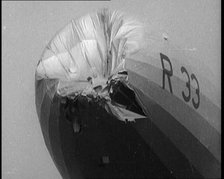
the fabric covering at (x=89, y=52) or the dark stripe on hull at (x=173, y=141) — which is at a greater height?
the fabric covering at (x=89, y=52)

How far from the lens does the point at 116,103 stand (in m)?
2.66

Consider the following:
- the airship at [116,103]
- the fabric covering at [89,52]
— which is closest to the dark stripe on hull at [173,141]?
the airship at [116,103]

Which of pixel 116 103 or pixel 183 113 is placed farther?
pixel 183 113

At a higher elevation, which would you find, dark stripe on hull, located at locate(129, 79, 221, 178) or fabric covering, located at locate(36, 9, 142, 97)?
fabric covering, located at locate(36, 9, 142, 97)

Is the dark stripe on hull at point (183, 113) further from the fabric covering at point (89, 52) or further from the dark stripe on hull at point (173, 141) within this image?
the fabric covering at point (89, 52)

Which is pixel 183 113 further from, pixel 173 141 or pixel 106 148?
pixel 106 148

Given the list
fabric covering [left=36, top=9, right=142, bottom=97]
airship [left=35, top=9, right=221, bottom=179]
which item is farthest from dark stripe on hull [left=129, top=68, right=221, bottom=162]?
fabric covering [left=36, top=9, right=142, bottom=97]

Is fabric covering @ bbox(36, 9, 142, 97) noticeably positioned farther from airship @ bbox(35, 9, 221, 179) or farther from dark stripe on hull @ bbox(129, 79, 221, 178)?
dark stripe on hull @ bbox(129, 79, 221, 178)

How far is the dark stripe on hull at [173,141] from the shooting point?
9.07 ft

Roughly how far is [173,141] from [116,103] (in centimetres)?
40

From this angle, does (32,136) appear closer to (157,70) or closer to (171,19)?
(171,19)

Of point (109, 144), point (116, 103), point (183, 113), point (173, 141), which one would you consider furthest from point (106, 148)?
point (183, 113)

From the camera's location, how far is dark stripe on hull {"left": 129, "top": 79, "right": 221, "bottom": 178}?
2.76 metres

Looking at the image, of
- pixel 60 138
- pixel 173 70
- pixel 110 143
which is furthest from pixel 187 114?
pixel 60 138
